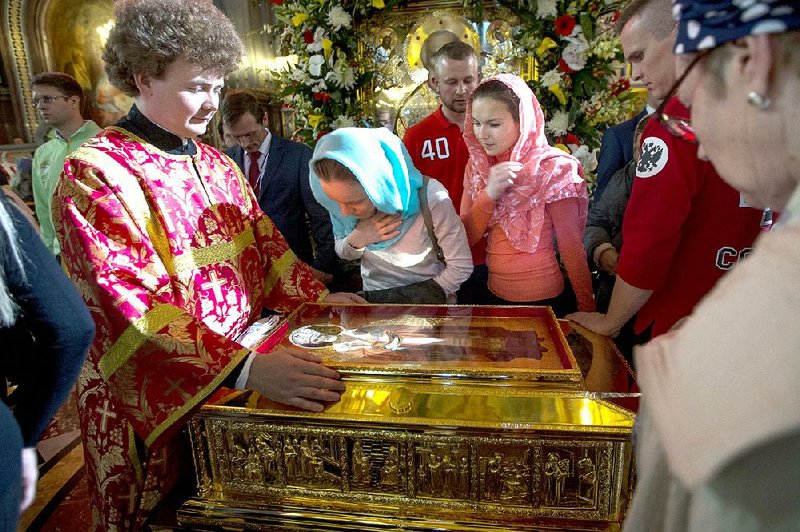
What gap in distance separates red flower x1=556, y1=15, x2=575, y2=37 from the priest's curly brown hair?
291cm

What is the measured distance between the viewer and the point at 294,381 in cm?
140

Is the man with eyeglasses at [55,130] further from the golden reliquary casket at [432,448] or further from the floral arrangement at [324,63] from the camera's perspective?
the golden reliquary casket at [432,448]

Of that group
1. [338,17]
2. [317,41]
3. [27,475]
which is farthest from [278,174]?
[27,475]

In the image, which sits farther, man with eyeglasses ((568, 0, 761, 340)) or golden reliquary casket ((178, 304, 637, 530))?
man with eyeglasses ((568, 0, 761, 340))

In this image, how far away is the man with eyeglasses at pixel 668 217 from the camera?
1.56m

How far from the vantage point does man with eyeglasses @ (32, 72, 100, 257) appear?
3951mm

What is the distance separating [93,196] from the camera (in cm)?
150

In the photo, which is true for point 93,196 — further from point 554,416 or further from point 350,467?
point 554,416

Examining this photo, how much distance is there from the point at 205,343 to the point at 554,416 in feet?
3.38

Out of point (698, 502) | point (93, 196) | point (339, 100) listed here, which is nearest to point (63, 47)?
point (339, 100)

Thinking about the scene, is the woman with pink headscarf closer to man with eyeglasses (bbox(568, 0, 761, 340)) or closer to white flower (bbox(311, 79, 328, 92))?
man with eyeglasses (bbox(568, 0, 761, 340))

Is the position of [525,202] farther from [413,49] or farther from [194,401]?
[413,49]

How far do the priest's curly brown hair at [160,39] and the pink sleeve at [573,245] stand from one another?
4.91 feet

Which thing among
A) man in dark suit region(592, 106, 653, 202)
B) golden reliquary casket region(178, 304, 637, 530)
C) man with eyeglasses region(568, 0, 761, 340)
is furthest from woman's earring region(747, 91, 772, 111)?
man in dark suit region(592, 106, 653, 202)
